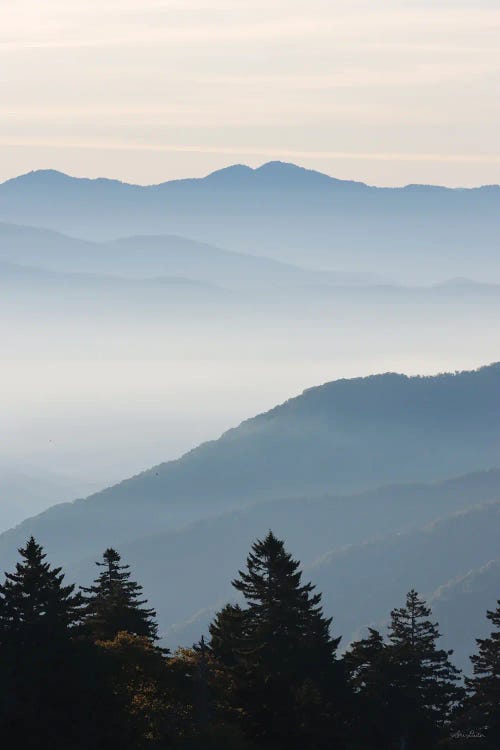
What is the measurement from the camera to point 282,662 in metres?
62.5

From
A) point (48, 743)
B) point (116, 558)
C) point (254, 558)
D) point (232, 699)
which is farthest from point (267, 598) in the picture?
point (48, 743)

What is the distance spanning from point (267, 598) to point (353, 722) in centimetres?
635

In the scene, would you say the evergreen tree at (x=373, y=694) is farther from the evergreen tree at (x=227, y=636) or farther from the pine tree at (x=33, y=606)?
the pine tree at (x=33, y=606)

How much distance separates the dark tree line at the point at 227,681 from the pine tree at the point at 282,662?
0.18 feet

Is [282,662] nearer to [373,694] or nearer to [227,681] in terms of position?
[227,681]

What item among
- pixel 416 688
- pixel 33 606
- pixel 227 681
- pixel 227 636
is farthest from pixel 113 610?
pixel 33 606

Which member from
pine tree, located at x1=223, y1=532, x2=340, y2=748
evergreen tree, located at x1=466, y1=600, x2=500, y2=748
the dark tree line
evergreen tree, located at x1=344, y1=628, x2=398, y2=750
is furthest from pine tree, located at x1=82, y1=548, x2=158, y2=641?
evergreen tree, located at x1=466, y1=600, x2=500, y2=748

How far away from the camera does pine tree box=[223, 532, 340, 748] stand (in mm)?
58000

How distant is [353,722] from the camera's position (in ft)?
211

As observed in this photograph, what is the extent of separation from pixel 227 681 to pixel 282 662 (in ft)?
8.88

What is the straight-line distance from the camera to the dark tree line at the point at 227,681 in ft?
171

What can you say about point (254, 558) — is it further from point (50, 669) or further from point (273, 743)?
point (50, 669)

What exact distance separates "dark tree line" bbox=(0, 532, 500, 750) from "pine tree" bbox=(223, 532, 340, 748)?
54 millimetres

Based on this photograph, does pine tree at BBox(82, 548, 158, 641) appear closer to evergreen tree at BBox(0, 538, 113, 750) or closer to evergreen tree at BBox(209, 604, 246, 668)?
evergreen tree at BBox(209, 604, 246, 668)
